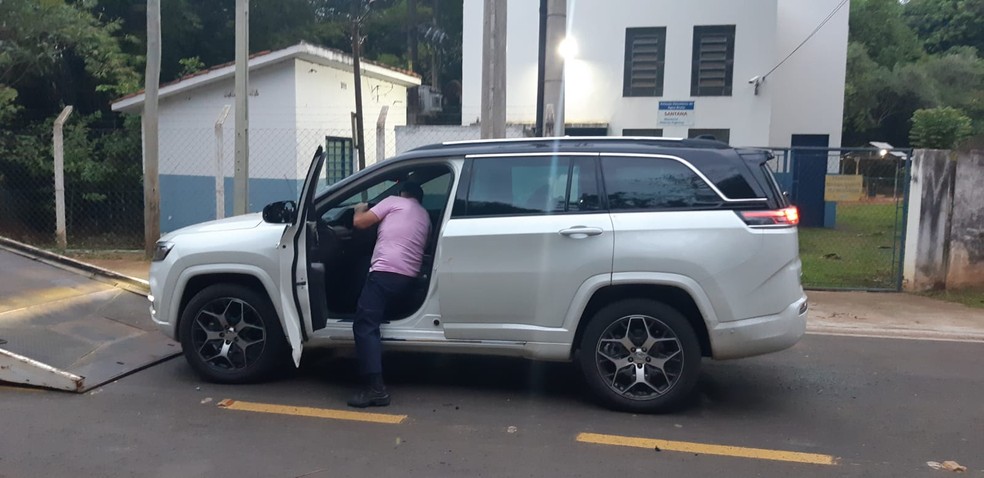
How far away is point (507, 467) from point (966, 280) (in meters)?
8.01

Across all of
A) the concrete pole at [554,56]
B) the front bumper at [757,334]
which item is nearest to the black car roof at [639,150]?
the front bumper at [757,334]

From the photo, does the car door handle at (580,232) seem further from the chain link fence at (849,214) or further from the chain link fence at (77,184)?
the chain link fence at (77,184)

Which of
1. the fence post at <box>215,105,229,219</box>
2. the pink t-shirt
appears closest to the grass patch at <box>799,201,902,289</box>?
the pink t-shirt

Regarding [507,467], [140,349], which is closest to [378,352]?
[507,467]

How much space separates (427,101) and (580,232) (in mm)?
15575

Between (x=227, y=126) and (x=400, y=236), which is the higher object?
(x=227, y=126)

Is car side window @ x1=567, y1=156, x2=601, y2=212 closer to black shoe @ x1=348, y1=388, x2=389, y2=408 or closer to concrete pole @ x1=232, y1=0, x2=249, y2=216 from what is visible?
black shoe @ x1=348, y1=388, x2=389, y2=408

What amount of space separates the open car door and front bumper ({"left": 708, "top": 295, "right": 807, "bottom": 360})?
2.72 metres

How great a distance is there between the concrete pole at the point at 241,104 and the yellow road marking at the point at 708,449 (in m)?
6.73

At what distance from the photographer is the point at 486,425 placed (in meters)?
5.28

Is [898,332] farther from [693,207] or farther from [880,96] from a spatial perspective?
[880,96]

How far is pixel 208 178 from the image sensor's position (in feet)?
49.8

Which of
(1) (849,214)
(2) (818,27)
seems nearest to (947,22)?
(2) (818,27)

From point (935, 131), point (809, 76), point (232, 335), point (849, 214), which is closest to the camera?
point (232, 335)
